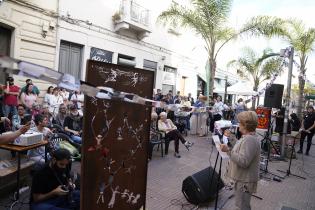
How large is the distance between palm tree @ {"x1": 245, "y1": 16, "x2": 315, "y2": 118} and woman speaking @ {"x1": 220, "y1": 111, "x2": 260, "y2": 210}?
10.6 m

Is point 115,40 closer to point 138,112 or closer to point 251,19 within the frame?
point 251,19

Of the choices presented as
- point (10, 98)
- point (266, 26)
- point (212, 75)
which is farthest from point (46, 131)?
point (266, 26)

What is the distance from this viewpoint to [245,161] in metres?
3.49

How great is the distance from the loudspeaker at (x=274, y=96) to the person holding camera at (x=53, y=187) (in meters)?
7.14

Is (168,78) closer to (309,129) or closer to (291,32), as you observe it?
(291,32)

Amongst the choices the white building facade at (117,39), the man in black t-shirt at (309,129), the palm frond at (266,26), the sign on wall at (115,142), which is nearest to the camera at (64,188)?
the sign on wall at (115,142)

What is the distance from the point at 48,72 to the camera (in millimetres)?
2279

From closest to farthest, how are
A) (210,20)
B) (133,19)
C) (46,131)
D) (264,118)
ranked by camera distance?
(46,131), (264,118), (210,20), (133,19)

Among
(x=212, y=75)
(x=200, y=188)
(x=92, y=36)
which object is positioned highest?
(x=92, y=36)

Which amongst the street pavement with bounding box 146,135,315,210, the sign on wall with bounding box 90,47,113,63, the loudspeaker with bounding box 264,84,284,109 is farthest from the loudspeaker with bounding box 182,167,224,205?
the sign on wall with bounding box 90,47,113,63

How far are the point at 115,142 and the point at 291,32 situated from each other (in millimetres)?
15155

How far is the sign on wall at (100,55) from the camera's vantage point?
1501cm

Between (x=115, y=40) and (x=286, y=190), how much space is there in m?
12.0

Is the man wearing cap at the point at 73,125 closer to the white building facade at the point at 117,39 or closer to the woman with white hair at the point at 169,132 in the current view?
the woman with white hair at the point at 169,132
